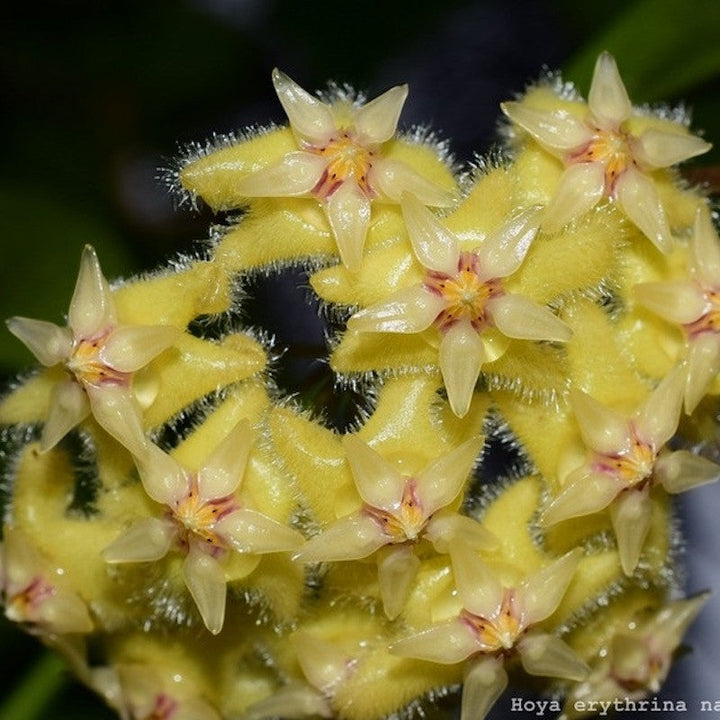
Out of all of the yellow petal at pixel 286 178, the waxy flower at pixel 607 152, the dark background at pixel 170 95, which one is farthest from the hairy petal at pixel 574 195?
the dark background at pixel 170 95

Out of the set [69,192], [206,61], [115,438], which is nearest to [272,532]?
[115,438]

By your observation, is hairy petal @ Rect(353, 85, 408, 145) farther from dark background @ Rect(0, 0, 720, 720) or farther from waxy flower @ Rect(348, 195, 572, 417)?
dark background @ Rect(0, 0, 720, 720)

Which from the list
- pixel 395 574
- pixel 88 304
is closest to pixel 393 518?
pixel 395 574

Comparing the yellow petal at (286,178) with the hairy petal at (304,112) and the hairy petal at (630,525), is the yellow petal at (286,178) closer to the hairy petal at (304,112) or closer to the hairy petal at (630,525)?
the hairy petal at (304,112)

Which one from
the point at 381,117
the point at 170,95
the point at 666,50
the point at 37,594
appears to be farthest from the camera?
the point at 170,95

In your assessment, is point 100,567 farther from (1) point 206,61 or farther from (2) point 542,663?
(1) point 206,61

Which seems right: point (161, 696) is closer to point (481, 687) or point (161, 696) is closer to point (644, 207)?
point (481, 687)
